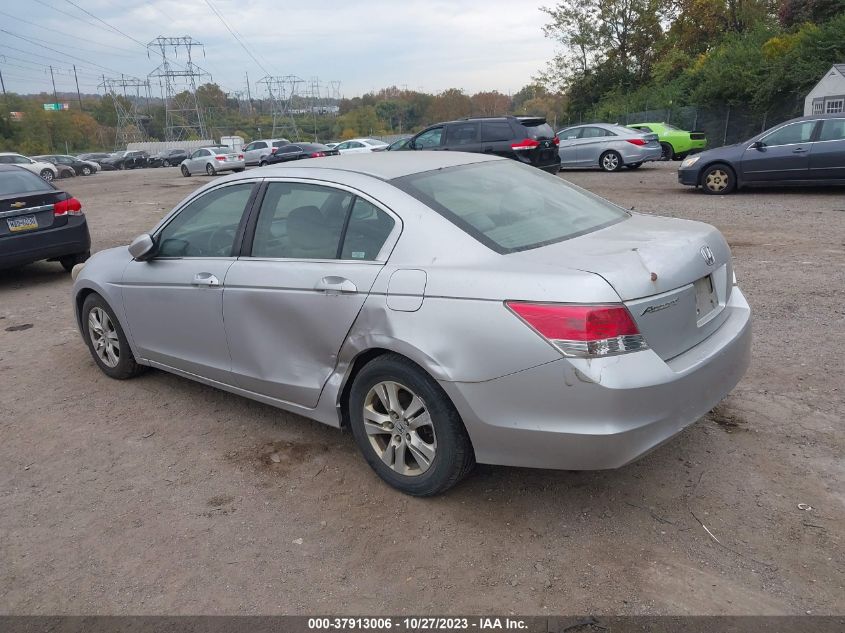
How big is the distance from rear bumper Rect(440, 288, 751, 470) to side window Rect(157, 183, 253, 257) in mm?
1918

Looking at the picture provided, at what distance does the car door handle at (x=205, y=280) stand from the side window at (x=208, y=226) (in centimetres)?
15

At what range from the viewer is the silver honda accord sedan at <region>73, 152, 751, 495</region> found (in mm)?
2822

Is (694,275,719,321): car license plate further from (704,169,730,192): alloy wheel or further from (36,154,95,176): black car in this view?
(36,154,95,176): black car

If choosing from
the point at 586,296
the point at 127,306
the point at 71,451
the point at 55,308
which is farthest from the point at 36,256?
the point at 586,296

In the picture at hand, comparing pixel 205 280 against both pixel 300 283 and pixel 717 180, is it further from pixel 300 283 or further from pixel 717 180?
pixel 717 180

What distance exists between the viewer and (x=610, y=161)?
21422 millimetres

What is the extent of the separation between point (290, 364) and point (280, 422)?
30.7 inches

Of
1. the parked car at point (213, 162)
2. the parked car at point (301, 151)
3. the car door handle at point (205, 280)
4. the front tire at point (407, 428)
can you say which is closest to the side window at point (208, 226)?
the car door handle at point (205, 280)

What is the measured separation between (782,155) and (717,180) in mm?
1256

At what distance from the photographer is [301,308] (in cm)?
362

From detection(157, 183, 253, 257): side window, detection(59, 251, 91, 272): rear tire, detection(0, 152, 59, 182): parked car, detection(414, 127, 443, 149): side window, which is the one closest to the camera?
detection(157, 183, 253, 257): side window

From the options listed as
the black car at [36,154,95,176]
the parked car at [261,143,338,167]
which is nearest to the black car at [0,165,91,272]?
the parked car at [261,143,338,167]

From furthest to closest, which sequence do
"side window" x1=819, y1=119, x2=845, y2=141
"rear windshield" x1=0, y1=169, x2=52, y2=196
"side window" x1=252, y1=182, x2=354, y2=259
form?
"side window" x1=819, y1=119, x2=845, y2=141
"rear windshield" x1=0, y1=169, x2=52, y2=196
"side window" x1=252, y1=182, x2=354, y2=259

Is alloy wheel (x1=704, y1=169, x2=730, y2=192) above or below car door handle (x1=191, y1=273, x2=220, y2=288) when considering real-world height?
below
